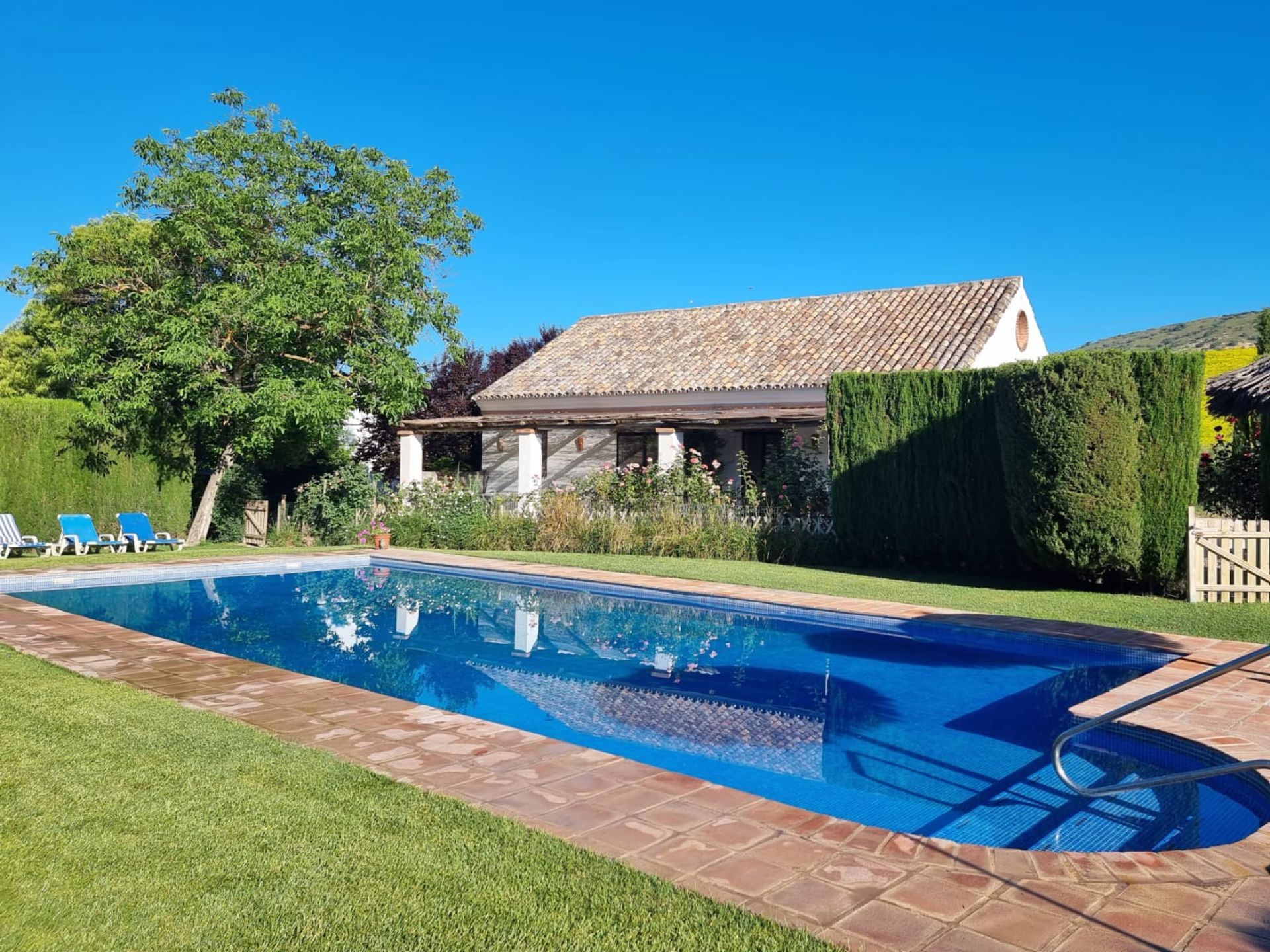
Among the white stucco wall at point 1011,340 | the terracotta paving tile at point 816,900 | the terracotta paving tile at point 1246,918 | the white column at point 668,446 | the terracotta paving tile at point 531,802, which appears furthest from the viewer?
the white stucco wall at point 1011,340

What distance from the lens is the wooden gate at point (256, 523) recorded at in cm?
1892

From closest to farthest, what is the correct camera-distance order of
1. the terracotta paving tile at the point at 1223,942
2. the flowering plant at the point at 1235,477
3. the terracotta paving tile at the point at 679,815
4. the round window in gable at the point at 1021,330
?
the terracotta paving tile at the point at 1223,942, the terracotta paving tile at the point at 679,815, the flowering plant at the point at 1235,477, the round window in gable at the point at 1021,330

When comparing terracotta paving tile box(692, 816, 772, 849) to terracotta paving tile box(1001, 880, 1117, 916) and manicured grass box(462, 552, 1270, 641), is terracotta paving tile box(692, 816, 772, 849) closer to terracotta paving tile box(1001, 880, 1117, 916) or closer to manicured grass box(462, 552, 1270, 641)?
terracotta paving tile box(1001, 880, 1117, 916)

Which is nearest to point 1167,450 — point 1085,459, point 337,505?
point 1085,459

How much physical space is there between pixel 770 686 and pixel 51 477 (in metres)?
15.8

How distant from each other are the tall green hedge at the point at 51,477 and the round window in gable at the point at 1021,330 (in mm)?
20461

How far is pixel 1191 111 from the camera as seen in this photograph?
18797 millimetres

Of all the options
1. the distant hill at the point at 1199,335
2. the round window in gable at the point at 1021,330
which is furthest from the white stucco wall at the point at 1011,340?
the distant hill at the point at 1199,335

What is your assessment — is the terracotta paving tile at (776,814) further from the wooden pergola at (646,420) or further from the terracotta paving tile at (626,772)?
the wooden pergola at (646,420)

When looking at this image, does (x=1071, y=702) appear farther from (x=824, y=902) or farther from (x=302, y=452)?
(x=302, y=452)

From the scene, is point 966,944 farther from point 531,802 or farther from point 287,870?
point 287,870

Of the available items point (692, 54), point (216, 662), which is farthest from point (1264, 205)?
point (216, 662)

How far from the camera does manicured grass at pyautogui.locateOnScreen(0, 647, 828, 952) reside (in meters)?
2.88

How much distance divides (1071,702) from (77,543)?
54.0ft
